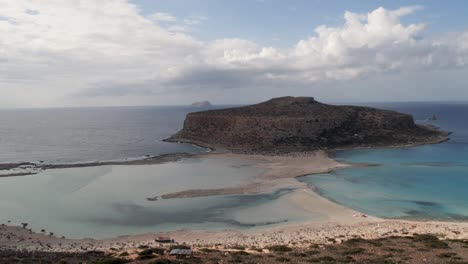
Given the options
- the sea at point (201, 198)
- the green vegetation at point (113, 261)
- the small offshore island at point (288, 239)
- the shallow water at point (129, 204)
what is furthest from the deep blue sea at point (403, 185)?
the green vegetation at point (113, 261)

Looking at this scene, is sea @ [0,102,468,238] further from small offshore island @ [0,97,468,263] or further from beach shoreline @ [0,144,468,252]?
small offshore island @ [0,97,468,263]

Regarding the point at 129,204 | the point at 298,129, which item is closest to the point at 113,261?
the point at 129,204

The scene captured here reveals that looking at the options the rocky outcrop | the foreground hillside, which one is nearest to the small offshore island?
the foreground hillside

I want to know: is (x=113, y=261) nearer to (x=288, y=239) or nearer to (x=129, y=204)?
(x=288, y=239)

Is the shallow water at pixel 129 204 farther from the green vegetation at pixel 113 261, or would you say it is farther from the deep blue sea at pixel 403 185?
the green vegetation at pixel 113 261

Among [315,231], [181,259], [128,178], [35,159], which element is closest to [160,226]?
[181,259]

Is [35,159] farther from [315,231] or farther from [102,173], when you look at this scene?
[315,231]
